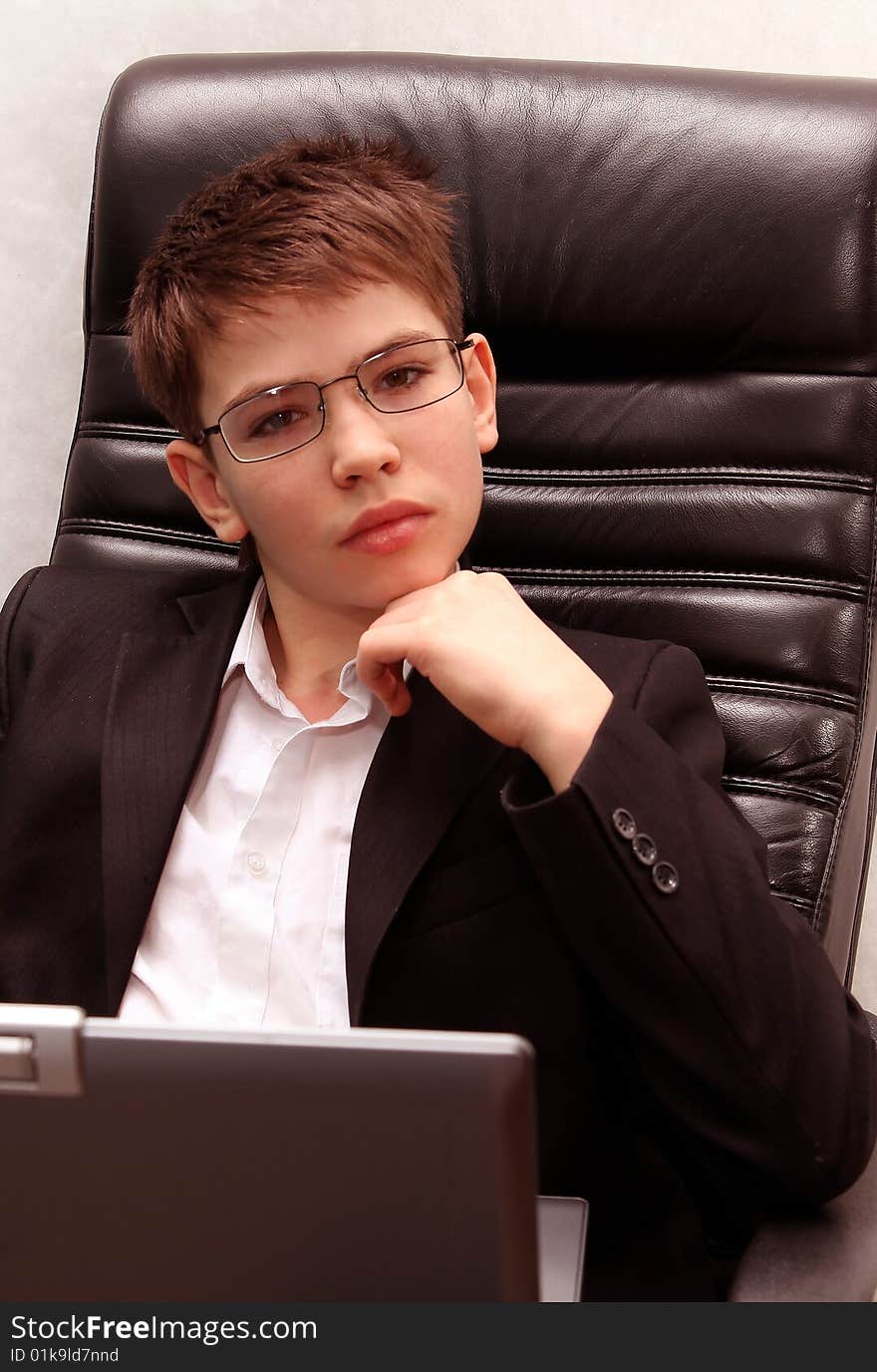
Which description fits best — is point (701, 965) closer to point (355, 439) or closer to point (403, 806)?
point (403, 806)

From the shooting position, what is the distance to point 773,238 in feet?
4.23

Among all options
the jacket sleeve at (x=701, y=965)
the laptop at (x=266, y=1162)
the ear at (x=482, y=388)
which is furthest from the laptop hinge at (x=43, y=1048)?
the ear at (x=482, y=388)

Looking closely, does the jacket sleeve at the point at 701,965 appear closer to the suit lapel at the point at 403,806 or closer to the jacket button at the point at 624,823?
the jacket button at the point at 624,823

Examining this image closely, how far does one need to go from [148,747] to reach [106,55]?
983 millimetres

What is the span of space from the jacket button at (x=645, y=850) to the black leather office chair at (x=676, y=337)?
1.14 feet

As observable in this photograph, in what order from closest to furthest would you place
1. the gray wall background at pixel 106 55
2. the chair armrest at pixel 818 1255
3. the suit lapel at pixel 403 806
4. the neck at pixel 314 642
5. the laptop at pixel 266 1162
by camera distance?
the laptop at pixel 266 1162
the chair armrest at pixel 818 1255
the suit lapel at pixel 403 806
the neck at pixel 314 642
the gray wall background at pixel 106 55

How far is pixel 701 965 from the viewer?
3.03 ft

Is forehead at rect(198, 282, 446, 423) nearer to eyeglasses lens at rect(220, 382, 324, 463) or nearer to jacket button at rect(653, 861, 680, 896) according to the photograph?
eyeglasses lens at rect(220, 382, 324, 463)

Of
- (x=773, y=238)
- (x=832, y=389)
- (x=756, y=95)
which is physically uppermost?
(x=756, y=95)

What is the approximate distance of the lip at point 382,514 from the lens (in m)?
1.10

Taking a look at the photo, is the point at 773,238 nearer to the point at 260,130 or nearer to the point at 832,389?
the point at 832,389

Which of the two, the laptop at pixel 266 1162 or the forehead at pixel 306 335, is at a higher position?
the forehead at pixel 306 335

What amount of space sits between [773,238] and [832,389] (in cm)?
14

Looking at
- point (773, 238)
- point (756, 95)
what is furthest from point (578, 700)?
point (756, 95)
